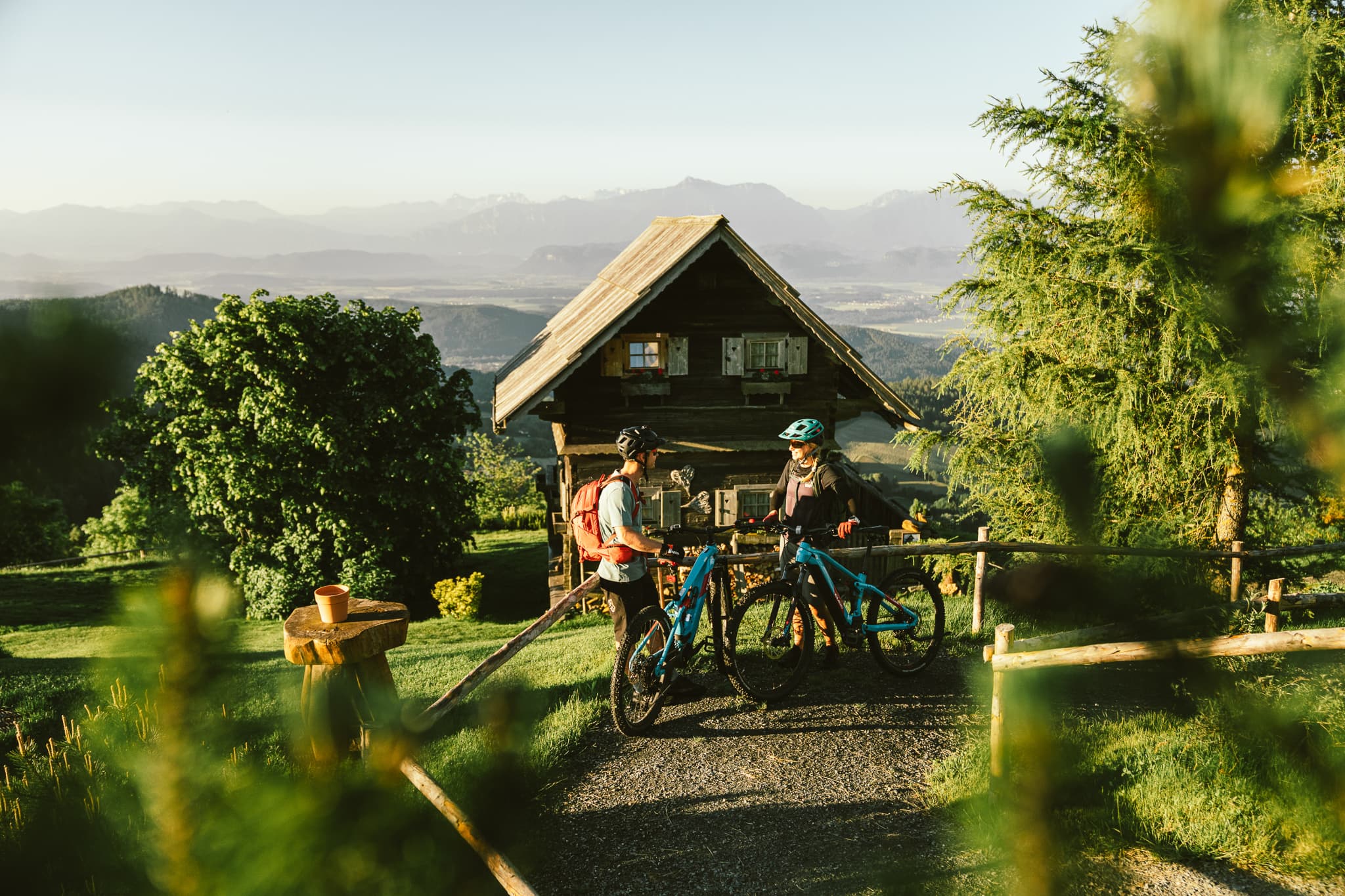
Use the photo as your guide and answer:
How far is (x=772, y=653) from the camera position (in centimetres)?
803

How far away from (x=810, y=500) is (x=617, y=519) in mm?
1824

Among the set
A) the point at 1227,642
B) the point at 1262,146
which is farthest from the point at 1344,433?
the point at 1262,146

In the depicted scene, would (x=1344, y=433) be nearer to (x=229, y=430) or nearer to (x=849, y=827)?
(x=849, y=827)

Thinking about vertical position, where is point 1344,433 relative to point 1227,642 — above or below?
above

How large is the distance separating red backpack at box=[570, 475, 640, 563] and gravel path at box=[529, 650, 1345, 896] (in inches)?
58.9

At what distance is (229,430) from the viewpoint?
20.9 metres

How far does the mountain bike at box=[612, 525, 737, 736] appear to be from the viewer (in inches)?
252

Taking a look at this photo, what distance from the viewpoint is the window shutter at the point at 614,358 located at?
1727cm

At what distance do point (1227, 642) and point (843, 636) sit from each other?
5299 mm

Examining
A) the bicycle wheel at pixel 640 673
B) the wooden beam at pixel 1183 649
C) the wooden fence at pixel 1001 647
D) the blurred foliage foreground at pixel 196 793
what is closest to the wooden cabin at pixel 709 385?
the wooden fence at pixel 1001 647

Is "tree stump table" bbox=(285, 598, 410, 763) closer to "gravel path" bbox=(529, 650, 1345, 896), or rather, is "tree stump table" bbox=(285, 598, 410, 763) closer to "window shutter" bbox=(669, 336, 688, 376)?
"gravel path" bbox=(529, 650, 1345, 896)

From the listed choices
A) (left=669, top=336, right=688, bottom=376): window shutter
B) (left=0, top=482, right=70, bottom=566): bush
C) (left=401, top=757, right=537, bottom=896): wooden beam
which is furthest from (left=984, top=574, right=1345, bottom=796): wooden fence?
(left=669, top=336, right=688, bottom=376): window shutter

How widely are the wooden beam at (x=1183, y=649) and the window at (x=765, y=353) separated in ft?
43.0

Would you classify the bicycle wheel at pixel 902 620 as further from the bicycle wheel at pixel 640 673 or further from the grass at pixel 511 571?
the grass at pixel 511 571
